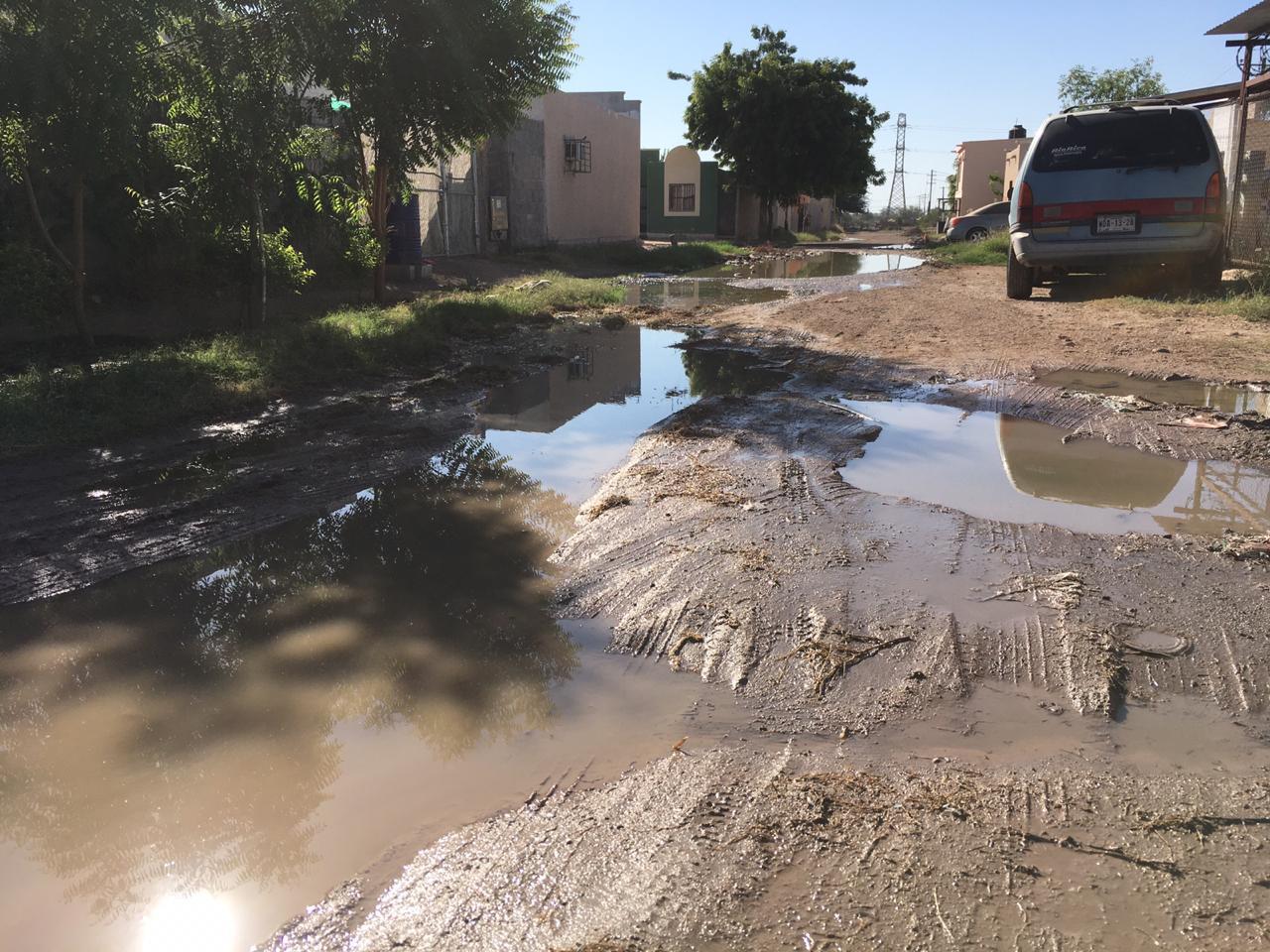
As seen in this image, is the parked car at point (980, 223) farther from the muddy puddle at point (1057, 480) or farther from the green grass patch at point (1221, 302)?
the muddy puddle at point (1057, 480)

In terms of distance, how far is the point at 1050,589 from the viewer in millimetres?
3318

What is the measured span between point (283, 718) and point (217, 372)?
4767 mm

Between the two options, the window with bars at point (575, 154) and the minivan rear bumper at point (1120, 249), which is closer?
the minivan rear bumper at point (1120, 249)

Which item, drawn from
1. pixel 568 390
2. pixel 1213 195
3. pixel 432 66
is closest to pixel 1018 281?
pixel 1213 195

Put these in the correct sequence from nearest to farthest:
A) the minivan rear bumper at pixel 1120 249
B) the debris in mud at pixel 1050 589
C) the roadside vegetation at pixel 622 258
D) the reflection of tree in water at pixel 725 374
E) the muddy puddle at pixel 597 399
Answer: the debris in mud at pixel 1050 589 → the muddy puddle at pixel 597 399 → the reflection of tree in water at pixel 725 374 → the minivan rear bumper at pixel 1120 249 → the roadside vegetation at pixel 622 258

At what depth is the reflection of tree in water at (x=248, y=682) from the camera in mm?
2223

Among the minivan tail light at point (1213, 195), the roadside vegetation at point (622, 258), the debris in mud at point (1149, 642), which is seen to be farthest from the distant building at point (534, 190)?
the debris in mud at point (1149, 642)

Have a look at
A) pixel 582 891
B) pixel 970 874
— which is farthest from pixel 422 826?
pixel 970 874

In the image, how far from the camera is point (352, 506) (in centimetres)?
446

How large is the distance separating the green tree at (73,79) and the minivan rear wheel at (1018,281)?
9178mm

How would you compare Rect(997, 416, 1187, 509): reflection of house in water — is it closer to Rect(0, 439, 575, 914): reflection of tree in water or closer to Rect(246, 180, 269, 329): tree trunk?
Rect(0, 439, 575, 914): reflection of tree in water

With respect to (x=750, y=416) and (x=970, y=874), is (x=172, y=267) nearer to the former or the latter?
(x=750, y=416)

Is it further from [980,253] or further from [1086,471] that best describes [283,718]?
[980,253]

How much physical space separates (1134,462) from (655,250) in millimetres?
20027
